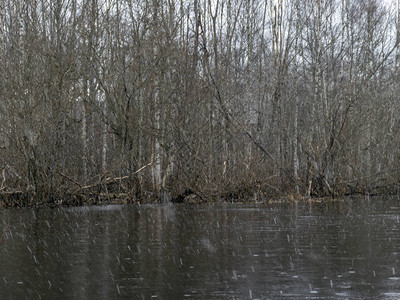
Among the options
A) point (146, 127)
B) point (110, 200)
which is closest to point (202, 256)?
point (110, 200)

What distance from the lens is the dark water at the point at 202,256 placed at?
8.28m

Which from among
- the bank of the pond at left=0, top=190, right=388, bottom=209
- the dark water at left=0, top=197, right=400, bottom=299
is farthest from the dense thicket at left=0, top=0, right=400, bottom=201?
the dark water at left=0, top=197, right=400, bottom=299

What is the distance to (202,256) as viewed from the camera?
444 inches

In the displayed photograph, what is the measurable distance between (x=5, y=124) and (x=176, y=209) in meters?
6.23

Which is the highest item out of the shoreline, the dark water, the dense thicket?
the dense thicket

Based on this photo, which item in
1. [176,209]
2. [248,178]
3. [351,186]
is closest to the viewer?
[176,209]

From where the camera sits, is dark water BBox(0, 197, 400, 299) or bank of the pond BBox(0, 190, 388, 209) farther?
bank of the pond BBox(0, 190, 388, 209)

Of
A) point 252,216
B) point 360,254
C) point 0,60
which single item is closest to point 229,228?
point 252,216

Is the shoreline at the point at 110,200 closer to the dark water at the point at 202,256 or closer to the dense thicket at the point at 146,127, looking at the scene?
the dense thicket at the point at 146,127

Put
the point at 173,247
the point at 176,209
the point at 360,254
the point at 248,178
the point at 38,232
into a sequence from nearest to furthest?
the point at 360,254, the point at 173,247, the point at 38,232, the point at 176,209, the point at 248,178

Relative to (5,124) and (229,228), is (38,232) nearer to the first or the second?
(229,228)

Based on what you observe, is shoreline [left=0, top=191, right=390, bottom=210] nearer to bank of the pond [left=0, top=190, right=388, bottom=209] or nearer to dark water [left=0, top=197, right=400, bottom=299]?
bank of the pond [left=0, top=190, right=388, bottom=209]

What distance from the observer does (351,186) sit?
30047mm

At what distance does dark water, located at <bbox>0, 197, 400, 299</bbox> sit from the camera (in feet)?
27.2
